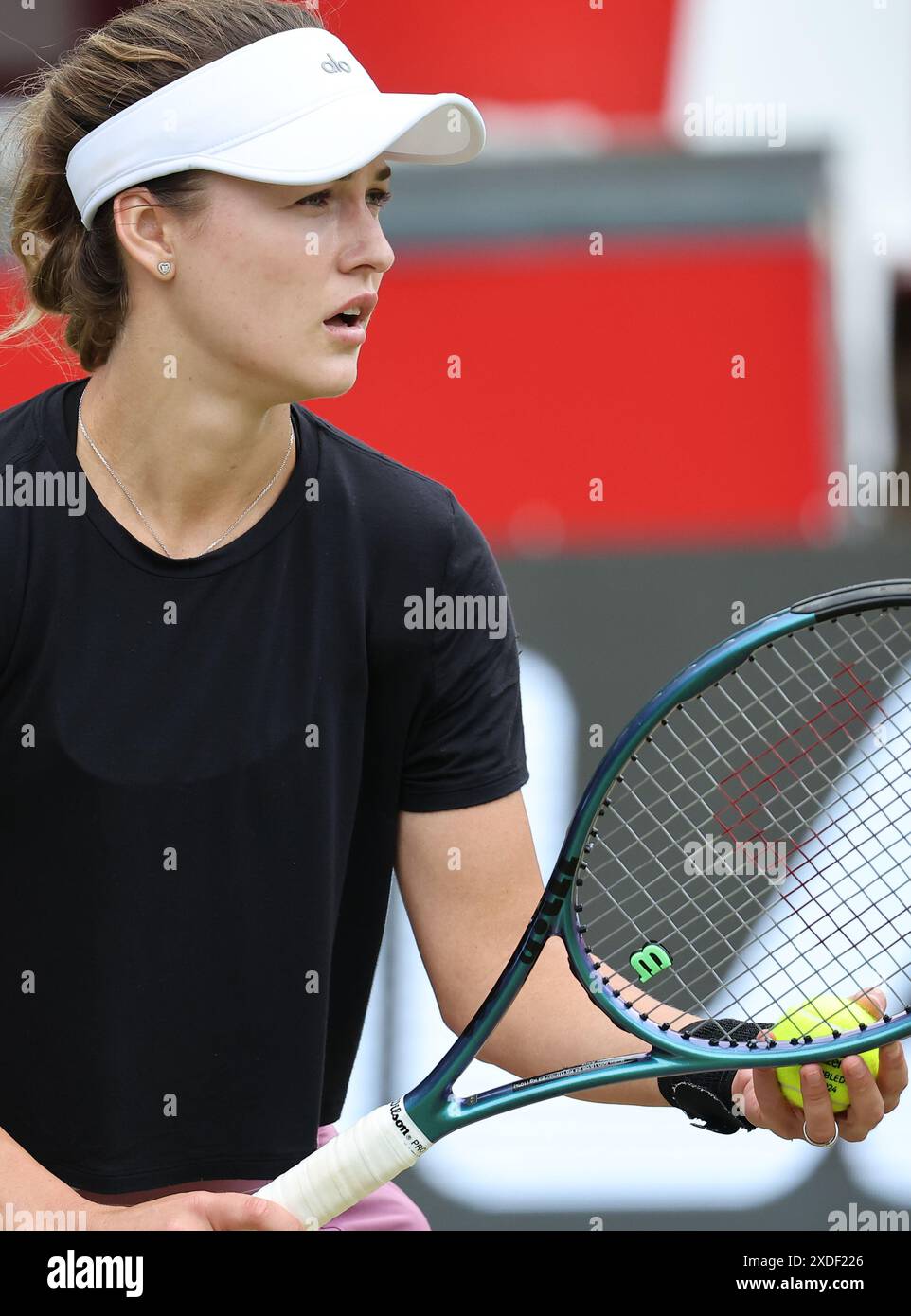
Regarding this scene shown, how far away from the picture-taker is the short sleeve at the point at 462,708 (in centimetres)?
207

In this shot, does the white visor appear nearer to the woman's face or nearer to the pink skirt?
the woman's face

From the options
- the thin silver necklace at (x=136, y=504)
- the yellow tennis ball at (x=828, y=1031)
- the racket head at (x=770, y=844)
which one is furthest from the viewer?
the racket head at (x=770, y=844)

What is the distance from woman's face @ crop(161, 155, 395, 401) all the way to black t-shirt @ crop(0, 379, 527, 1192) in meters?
0.18

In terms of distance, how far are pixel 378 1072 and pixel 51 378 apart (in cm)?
235

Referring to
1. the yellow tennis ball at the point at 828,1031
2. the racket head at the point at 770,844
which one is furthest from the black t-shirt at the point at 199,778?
the racket head at the point at 770,844

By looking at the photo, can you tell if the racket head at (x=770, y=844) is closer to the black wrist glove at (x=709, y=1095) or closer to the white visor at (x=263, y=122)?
the black wrist glove at (x=709, y=1095)

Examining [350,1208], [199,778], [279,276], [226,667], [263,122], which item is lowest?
[350,1208]

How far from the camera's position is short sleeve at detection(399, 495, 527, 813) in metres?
2.07

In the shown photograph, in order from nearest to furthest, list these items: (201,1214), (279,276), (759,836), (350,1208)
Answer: (201,1214), (279,276), (350,1208), (759,836)

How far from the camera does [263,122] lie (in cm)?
191

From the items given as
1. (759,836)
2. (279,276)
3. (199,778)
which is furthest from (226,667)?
(759,836)

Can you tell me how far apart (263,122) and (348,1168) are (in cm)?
106

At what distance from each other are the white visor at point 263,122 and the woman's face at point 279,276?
0.11ft

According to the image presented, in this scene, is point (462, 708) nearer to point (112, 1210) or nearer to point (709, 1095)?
point (709, 1095)
